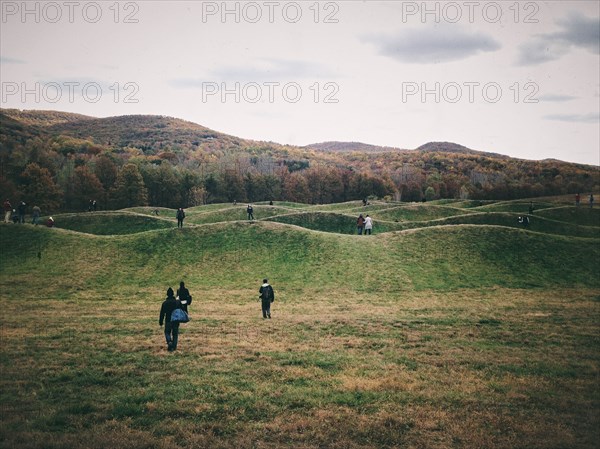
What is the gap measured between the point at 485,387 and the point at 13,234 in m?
51.6

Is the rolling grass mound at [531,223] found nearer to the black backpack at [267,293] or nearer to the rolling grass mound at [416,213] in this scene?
the rolling grass mound at [416,213]

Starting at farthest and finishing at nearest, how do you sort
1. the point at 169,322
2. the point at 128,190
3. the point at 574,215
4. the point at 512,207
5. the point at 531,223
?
the point at 128,190
the point at 512,207
the point at 574,215
the point at 531,223
the point at 169,322

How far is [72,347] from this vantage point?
56.0ft

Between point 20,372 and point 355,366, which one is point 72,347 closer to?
point 20,372

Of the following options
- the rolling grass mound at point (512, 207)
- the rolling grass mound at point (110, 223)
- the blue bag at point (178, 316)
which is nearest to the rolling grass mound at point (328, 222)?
the rolling grass mound at point (110, 223)

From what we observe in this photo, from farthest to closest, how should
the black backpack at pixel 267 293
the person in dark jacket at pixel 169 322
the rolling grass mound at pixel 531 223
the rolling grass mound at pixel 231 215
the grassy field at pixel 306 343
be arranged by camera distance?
A: the rolling grass mound at pixel 231 215 → the rolling grass mound at pixel 531 223 → the black backpack at pixel 267 293 → the person in dark jacket at pixel 169 322 → the grassy field at pixel 306 343

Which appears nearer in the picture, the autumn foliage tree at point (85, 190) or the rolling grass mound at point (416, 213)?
the rolling grass mound at point (416, 213)

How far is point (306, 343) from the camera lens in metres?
18.2

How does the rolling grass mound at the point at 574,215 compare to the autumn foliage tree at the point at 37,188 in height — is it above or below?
→ below

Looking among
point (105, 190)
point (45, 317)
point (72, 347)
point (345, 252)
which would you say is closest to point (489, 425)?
point (72, 347)

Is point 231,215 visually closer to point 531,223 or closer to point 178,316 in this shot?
point 531,223

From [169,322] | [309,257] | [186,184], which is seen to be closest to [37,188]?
[186,184]

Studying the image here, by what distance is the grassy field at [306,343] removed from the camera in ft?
33.8

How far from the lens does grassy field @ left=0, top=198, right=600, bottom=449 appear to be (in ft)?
33.8
